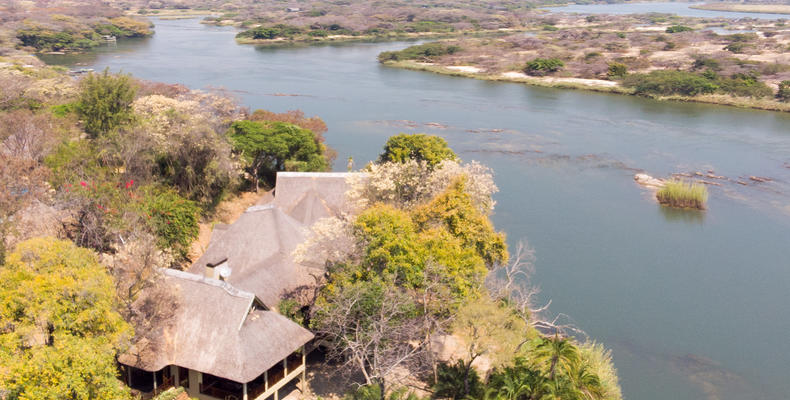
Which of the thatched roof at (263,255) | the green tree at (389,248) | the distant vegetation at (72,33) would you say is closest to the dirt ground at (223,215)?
the thatched roof at (263,255)

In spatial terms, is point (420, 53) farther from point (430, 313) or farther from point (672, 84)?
point (430, 313)

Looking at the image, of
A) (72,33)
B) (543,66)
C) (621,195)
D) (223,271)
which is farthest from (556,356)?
(72,33)

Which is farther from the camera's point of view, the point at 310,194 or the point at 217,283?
the point at 310,194

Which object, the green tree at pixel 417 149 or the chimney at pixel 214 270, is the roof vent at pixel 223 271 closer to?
the chimney at pixel 214 270

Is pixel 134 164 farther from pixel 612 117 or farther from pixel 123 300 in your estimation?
pixel 612 117

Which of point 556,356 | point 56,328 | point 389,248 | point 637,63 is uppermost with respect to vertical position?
point 389,248

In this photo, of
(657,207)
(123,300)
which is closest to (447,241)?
(123,300)
